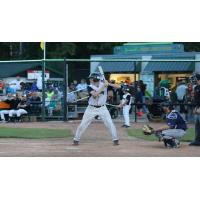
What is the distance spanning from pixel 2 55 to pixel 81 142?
25301 mm

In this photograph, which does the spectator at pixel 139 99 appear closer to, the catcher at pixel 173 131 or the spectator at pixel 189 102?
the spectator at pixel 189 102

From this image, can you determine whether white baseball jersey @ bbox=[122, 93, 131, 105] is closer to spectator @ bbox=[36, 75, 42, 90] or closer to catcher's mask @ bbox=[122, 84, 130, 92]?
catcher's mask @ bbox=[122, 84, 130, 92]

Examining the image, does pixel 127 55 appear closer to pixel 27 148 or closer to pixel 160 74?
pixel 160 74

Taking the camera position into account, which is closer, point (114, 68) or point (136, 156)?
point (136, 156)

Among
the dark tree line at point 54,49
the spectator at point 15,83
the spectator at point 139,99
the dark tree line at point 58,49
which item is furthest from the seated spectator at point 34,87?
the dark tree line at point 54,49

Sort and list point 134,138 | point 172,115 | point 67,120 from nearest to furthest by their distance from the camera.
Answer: point 172,115
point 134,138
point 67,120

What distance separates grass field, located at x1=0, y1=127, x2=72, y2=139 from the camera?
15.2m

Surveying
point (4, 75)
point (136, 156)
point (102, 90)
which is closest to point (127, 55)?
point (4, 75)

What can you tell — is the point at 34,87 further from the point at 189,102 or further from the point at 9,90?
the point at 189,102

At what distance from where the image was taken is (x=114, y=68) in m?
22.0

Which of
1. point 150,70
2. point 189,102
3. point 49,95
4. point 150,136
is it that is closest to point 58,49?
point 49,95

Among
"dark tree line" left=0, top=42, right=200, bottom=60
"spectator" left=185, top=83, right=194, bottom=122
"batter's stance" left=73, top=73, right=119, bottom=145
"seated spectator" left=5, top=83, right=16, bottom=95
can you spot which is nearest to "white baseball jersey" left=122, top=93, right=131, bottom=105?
"spectator" left=185, top=83, right=194, bottom=122

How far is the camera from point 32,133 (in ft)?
52.2

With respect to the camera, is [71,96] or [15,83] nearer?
[71,96]
